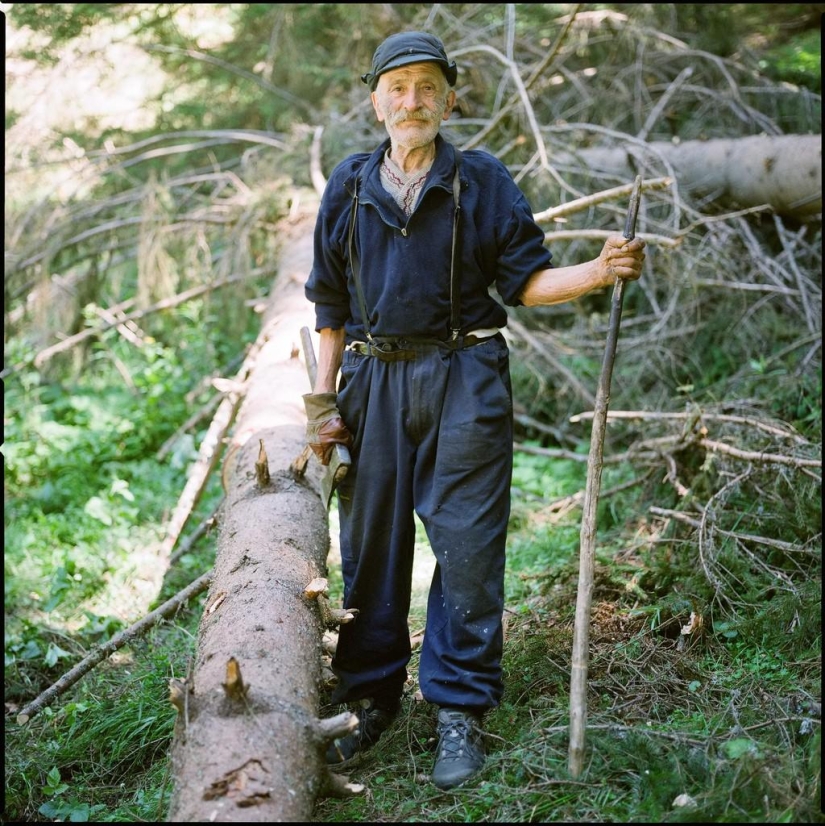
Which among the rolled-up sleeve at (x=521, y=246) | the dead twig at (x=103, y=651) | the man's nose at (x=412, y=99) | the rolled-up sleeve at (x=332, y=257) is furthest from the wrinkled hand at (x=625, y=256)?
the dead twig at (x=103, y=651)

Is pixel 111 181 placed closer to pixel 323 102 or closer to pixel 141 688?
pixel 323 102

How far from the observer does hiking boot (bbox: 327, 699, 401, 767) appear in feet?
9.71

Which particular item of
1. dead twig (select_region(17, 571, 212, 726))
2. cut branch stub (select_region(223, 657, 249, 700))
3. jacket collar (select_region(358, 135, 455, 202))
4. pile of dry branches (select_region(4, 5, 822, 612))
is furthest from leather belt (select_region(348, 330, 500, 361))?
pile of dry branches (select_region(4, 5, 822, 612))

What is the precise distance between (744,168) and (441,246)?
404 centimetres

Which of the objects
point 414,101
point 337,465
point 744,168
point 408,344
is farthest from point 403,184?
point 744,168

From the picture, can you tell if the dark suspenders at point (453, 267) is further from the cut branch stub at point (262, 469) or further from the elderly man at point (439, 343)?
the cut branch stub at point (262, 469)

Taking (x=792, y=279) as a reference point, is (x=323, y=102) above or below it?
above

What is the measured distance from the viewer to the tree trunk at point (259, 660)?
2.23 metres

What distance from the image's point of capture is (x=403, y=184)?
292 centimetres

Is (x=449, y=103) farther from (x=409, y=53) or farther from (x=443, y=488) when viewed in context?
(x=443, y=488)

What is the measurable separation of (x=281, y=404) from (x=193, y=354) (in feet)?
9.27

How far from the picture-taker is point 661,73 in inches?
284

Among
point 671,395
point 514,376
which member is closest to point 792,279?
point 671,395

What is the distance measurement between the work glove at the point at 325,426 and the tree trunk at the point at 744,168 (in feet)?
10.8
